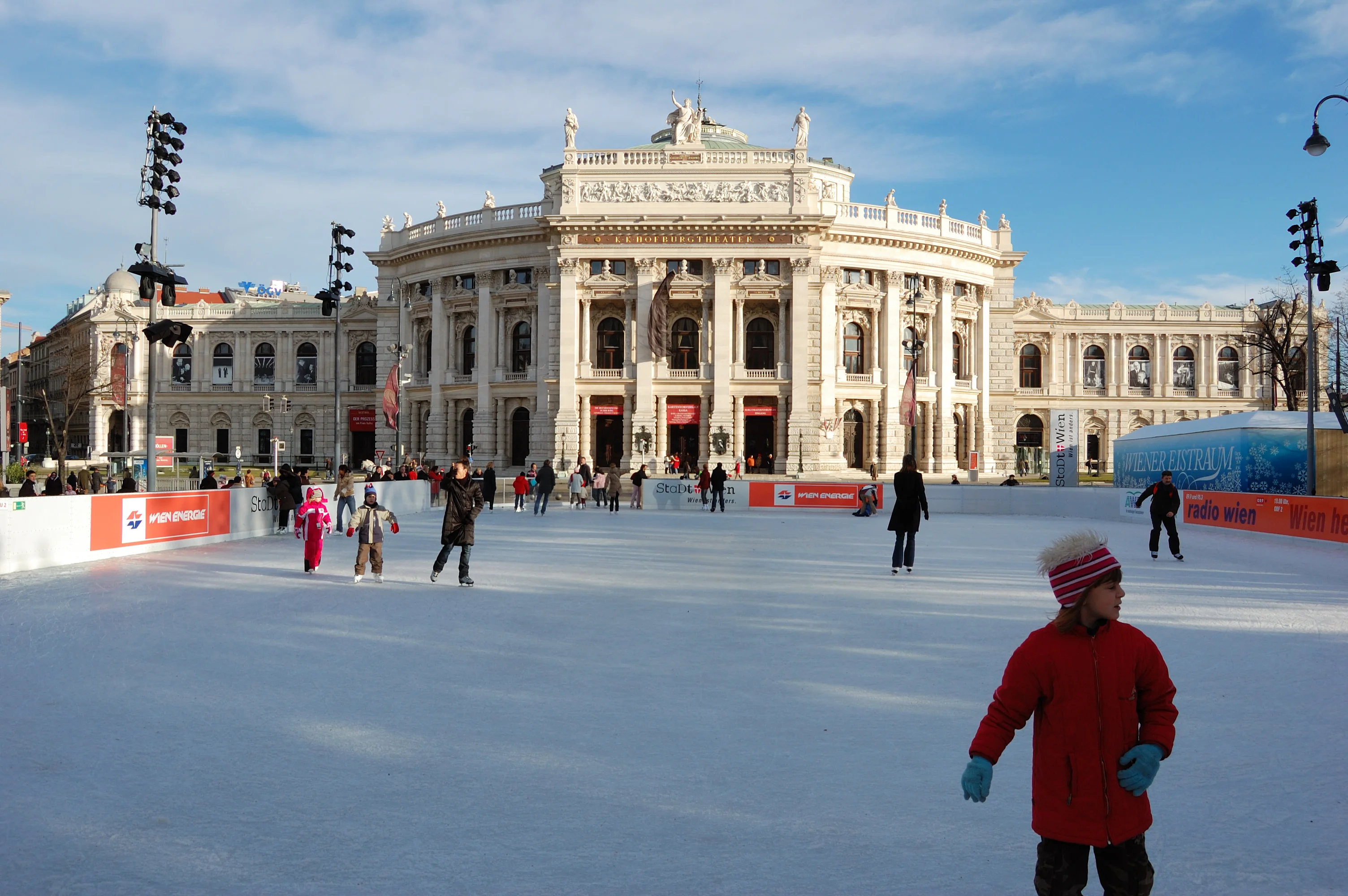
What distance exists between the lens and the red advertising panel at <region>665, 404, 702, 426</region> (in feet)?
172

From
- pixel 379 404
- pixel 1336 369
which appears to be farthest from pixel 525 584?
pixel 379 404

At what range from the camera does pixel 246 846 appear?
4855 mm

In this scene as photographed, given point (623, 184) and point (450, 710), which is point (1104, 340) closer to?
point (623, 184)

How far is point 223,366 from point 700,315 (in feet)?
124

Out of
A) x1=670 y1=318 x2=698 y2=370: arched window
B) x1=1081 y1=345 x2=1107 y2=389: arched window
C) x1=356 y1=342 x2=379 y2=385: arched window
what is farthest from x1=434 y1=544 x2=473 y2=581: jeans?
x1=1081 y1=345 x2=1107 y2=389: arched window

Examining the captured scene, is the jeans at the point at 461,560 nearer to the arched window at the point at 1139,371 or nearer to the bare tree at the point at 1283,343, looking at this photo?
the bare tree at the point at 1283,343

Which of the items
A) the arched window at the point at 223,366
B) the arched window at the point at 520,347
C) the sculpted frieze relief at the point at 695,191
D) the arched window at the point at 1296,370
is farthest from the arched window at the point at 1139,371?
the arched window at the point at 223,366

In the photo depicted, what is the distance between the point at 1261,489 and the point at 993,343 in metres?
32.3

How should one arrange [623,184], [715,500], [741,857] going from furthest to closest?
1. [623,184]
2. [715,500]
3. [741,857]

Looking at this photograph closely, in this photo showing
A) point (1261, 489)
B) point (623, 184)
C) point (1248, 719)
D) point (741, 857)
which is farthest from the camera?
point (623, 184)

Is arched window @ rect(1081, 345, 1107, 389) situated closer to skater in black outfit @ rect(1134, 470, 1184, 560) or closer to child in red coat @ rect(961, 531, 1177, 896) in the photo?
skater in black outfit @ rect(1134, 470, 1184, 560)

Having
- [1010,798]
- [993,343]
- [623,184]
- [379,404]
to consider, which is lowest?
[1010,798]

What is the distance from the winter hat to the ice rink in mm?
1702

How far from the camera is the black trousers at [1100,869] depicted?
3.46 metres
